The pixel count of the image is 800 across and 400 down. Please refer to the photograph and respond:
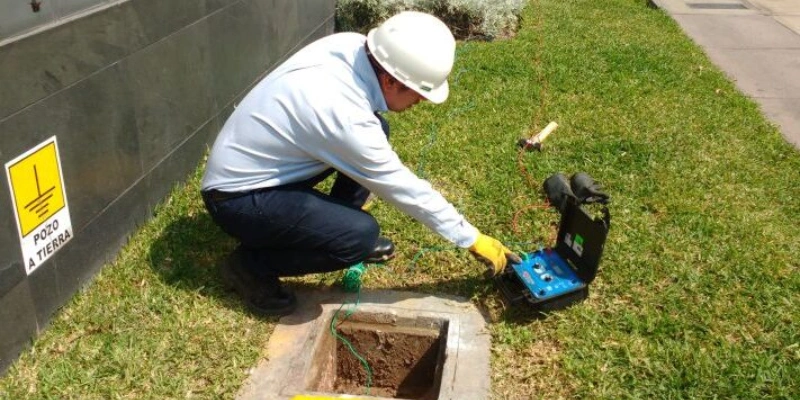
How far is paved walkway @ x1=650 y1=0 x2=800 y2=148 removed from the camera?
21.6 ft


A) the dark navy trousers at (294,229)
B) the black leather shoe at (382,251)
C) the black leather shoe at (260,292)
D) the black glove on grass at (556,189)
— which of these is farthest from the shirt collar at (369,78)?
the black glove on grass at (556,189)

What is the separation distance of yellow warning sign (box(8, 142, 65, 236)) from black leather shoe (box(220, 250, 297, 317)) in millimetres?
784

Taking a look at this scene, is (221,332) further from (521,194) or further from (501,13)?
(501,13)

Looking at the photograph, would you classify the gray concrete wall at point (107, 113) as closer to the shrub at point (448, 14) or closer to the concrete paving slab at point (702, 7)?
the shrub at point (448, 14)

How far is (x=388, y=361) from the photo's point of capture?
11.7ft

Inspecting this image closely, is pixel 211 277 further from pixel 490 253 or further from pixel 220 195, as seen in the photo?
pixel 490 253

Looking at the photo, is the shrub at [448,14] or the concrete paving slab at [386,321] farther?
the shrub at [448,14]

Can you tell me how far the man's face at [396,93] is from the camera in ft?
9.98

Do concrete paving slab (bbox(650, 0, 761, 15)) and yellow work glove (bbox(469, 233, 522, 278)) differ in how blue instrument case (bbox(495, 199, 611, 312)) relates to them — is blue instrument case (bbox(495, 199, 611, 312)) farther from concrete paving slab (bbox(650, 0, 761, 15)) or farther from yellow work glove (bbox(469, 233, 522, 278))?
concrete paving slab (bbox(650, 0, 761, 15))

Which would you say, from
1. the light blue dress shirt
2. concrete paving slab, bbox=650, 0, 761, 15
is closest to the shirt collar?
the light blue dress shirt

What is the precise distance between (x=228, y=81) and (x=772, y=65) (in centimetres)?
561

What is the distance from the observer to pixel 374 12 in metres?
7.93

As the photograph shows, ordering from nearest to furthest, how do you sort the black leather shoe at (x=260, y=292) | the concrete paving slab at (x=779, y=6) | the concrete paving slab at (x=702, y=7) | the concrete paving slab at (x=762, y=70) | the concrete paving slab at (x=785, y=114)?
the black leather shoe at (x=260, y=292)
the concrete paving slab at (x=785, y=114)
the concrete paving slab at (x=762, y=70)
the concrete paving slab at (x=702, y=7)
the concrete paving slab at (x=779, y=6)

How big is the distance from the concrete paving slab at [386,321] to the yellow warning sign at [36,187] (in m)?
1.06
